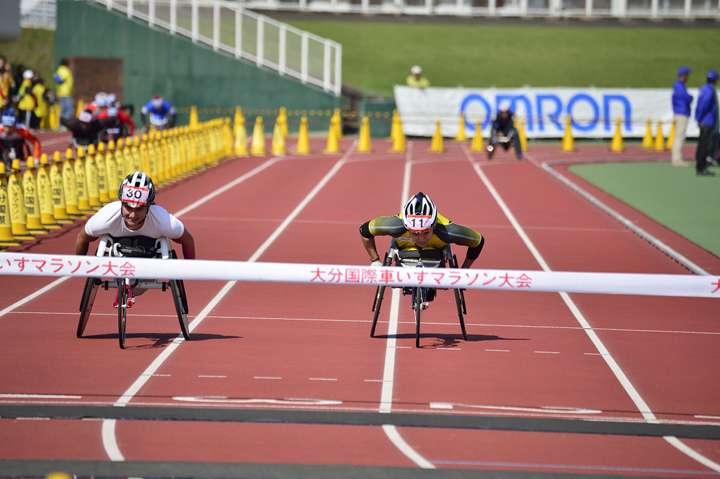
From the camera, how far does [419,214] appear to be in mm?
9180

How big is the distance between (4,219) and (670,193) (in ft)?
49.4

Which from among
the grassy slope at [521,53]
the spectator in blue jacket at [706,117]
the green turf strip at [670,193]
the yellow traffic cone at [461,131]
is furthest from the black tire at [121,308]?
the grassy slope at [521,53]

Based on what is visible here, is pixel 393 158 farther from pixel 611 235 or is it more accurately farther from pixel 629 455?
pixel 629 455

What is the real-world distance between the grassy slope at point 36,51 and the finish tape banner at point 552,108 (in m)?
20.6

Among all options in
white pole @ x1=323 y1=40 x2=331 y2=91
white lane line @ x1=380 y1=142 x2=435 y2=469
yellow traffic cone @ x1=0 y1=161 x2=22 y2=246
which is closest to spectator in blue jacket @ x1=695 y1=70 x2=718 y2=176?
white lane line @ x1=380 y1=142 x2=435 y2=469

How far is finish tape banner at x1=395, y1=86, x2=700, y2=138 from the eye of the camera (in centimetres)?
4016

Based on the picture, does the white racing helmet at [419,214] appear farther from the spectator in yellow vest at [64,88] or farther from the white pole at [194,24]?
the white pole at [194,24]

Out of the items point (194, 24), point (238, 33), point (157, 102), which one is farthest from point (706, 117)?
point (194, 24)

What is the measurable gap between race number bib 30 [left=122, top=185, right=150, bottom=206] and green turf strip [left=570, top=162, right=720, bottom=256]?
993 centimetres

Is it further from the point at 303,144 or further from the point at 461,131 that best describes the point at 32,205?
the point at 461,131

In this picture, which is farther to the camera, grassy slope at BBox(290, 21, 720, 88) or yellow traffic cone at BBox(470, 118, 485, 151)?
grassy slope at BBox(290, 21, 720, 88)

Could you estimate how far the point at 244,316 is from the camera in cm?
1138

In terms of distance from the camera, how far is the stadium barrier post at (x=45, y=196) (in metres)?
17.0

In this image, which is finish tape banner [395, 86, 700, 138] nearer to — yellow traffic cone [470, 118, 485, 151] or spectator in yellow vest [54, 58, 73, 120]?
yellow traffic cone [470, 118, 485, 151]
